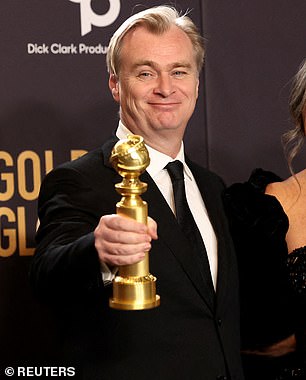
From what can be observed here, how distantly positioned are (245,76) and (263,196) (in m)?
0.71

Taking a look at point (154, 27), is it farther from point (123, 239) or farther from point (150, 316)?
point (123, 239)

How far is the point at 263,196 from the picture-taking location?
2199 mm

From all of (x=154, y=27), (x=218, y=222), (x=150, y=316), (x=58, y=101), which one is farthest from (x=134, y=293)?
(x=58, y=101)

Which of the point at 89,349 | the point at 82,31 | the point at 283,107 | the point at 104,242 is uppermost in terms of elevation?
the point at 82,31

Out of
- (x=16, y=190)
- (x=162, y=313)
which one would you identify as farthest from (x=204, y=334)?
(x=16, y=190)

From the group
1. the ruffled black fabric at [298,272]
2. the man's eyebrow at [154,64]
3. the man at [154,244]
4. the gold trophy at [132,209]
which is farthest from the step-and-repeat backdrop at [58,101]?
the gold trophy at [132,209]

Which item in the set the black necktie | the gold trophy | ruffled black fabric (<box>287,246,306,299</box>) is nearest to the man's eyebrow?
the black necktie

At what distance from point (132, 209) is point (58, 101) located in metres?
1.35

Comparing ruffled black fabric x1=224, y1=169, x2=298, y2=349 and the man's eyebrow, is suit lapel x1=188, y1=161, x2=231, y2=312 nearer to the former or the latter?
ruffled black fabric x1=224, y1=169, x2=298, y2=349

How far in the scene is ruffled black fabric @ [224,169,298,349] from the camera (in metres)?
2.12

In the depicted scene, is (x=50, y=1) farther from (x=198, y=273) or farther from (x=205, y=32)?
(x=198, y=273)

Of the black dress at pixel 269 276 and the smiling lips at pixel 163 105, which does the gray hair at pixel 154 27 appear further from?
the black dress at pixel 269 276

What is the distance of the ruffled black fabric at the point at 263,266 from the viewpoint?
2121mm

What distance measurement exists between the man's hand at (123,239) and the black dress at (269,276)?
0.82m
